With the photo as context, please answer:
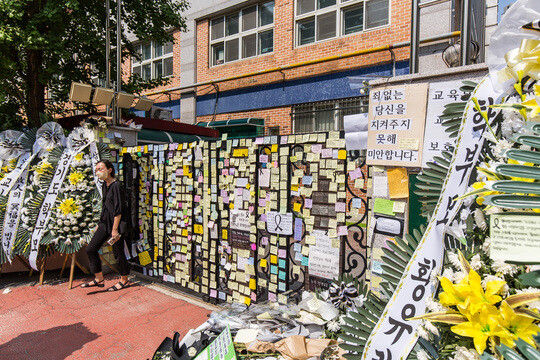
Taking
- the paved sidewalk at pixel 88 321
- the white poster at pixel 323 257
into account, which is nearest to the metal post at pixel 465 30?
the white poster at pixel 323 257

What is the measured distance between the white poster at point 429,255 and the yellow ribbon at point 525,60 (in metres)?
0.30

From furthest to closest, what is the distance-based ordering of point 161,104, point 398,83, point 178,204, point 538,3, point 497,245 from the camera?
point 161,104 → point 178,204 → point 398,83 → point 538,3 → point 497,245

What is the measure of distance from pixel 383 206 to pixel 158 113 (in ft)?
36.0

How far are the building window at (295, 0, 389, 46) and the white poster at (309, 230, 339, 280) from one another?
773 centimetres

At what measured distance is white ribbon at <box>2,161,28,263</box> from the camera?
5734 mm

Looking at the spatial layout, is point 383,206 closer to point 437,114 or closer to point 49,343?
point 437,114

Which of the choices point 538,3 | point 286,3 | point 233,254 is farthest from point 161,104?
point 538,3

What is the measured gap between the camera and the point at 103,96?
6391 mm

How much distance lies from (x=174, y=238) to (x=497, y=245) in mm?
4769

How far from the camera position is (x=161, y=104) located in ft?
47.8

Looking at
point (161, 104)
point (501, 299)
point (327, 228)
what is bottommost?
point (327, 228)

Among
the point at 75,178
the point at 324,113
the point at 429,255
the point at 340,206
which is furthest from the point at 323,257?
the point at 324,113

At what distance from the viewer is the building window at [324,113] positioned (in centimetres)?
977

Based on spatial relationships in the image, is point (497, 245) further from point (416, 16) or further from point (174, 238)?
point (174, 238)
